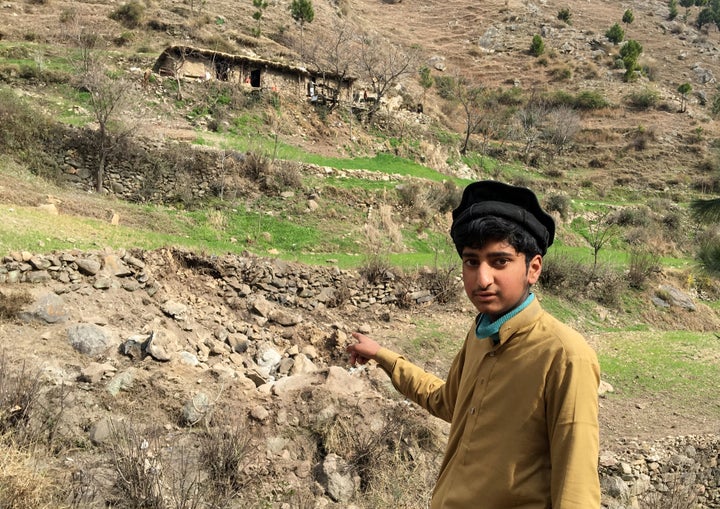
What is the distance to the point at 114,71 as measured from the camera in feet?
70.4

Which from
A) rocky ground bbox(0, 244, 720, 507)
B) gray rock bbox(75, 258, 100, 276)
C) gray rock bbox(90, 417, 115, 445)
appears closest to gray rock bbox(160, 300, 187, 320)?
rocky ground bbox(0, 244, 720, 507)

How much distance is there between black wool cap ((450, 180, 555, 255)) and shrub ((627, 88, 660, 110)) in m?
52.7

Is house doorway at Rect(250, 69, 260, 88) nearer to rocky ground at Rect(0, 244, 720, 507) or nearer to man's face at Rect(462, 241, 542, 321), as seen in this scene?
rocky ground at Rect(0, 244, 720, 507)

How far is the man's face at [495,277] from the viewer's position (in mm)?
1691

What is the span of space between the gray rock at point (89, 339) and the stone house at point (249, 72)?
18.5m

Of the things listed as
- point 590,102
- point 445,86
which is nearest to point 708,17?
point 590,102

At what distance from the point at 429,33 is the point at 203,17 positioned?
40.0m

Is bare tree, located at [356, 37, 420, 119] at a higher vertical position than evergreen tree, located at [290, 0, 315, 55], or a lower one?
lower

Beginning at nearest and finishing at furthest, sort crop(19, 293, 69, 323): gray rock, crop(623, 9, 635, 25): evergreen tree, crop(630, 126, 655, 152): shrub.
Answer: crop(19, 293, 69, 323): gray rock, crop(630, 126, 655, 152): shrub, crop(623, 9, 635, 25): evergreen tree

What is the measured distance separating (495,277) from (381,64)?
40.2m

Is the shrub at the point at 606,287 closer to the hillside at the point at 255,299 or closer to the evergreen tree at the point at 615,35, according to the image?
the hillside at the point at 255,299

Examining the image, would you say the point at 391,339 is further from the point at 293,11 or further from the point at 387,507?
the point at 293,11

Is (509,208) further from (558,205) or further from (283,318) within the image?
(558,205)

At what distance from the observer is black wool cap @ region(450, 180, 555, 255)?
1.71m
